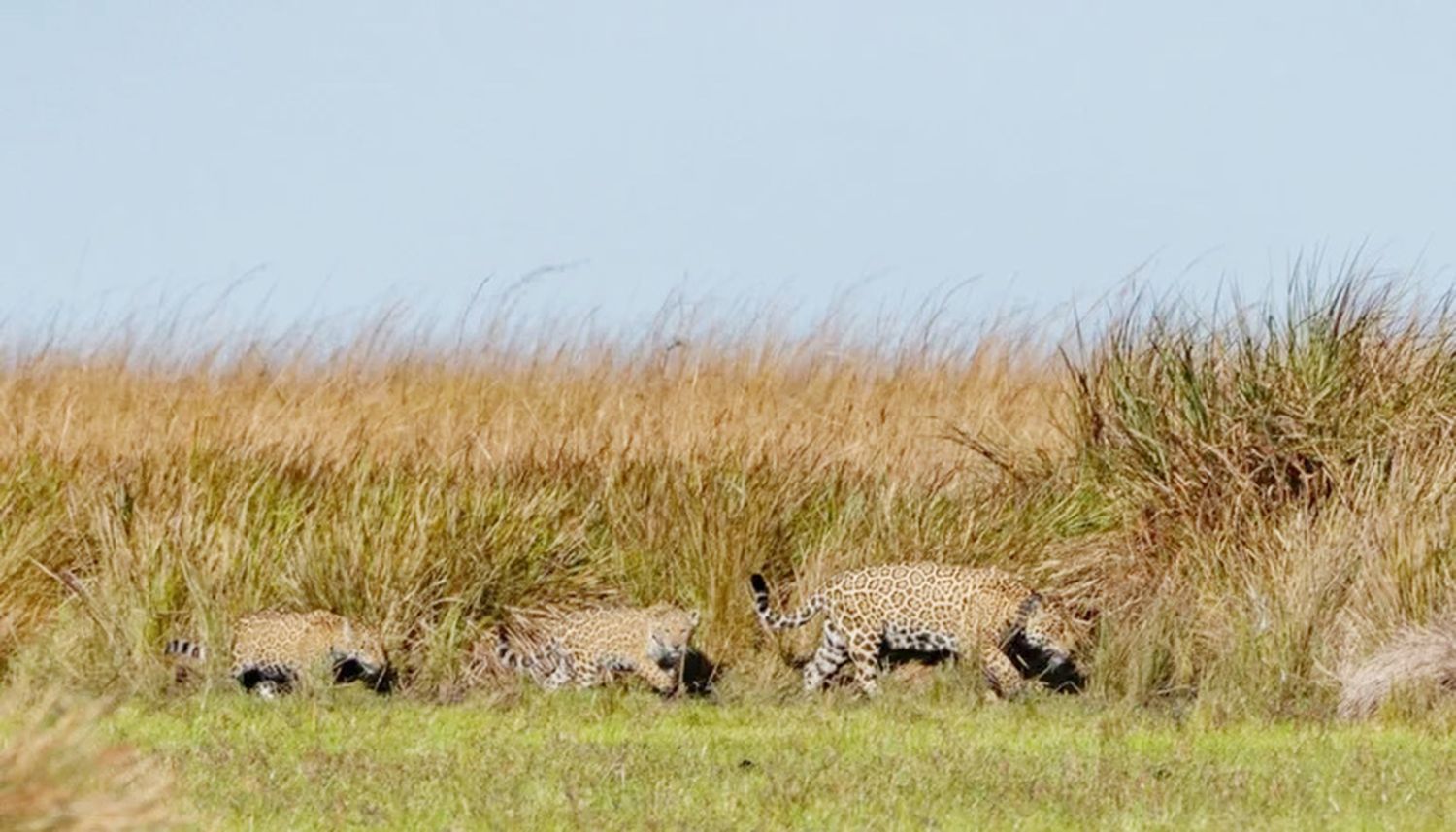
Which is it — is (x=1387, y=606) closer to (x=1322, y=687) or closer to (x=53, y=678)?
(x=1322, y=687)

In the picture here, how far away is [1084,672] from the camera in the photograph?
40.7 ft

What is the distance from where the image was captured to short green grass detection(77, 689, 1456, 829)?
315 inches

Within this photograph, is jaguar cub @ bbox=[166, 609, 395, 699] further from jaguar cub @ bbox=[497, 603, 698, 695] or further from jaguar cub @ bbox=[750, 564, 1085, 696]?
jaguar cub @ bbox=[750, 564, 1085, 696]

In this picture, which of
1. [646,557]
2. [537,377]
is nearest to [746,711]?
[646,557]

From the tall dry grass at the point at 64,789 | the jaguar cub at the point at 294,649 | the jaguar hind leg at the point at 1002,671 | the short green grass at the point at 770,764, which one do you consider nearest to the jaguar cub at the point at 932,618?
the jaguar hind leg at the point at 1002,671

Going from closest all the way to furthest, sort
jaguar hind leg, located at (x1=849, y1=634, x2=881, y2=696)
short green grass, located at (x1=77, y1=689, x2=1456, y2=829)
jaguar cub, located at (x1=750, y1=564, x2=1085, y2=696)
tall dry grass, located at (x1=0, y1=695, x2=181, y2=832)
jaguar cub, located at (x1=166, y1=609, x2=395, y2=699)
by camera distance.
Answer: tall dry grass, located at (x1=0, y1=695, x2=181, y2=832), short green grass, located at (x1=77, y1=689, x2=1456, y2=829), jaguar cub, located at (x1=166, y1=609, x2=395, y2=699), jaguar cub, located at (x1=750, y1=564, x2=1085, y2=696), jaguar hind leg, located at (x1=849, y1=634, x2=881, y2=696)

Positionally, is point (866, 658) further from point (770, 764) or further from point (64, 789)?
point (64, 789)

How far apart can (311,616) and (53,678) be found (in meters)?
1.31

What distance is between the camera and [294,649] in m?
11.6

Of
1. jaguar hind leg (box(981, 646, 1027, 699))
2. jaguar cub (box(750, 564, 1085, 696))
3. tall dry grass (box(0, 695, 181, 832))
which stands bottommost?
tall dry grass (box(0, 695, 181, 832))

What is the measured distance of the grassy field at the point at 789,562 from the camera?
9.03 meters

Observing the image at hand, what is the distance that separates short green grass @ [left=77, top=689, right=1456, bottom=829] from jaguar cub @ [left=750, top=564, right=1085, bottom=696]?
273 mm

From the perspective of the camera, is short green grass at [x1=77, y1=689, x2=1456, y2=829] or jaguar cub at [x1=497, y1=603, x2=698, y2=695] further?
jaguar cub at [x1=497, y1=603, x2=698, y2=695]

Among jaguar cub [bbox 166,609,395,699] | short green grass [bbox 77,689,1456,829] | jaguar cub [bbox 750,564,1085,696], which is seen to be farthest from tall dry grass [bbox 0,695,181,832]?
jaguar cub [bbox 750,564,1085,696]
